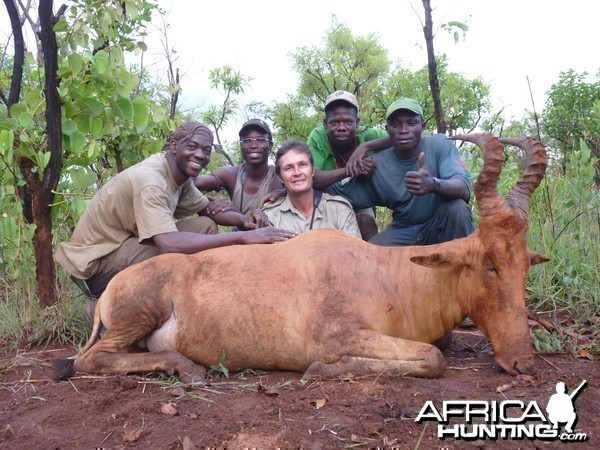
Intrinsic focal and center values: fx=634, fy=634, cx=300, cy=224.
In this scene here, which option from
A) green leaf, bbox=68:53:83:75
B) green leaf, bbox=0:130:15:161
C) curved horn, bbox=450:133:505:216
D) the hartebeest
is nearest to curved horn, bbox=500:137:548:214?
the hartebeest

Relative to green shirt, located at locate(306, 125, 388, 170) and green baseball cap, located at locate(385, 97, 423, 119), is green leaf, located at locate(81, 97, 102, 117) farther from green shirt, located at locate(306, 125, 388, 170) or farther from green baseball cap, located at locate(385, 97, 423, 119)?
green baseball cap, located at locate(385, 97, 423, 119)

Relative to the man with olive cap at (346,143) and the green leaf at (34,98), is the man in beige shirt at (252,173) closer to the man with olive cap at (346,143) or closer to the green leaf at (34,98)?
the man with olive cap at (346,143)

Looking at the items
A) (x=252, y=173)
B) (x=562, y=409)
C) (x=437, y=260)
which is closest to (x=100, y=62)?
(x=252, y=173)

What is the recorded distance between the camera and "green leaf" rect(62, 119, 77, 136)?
17.6ft

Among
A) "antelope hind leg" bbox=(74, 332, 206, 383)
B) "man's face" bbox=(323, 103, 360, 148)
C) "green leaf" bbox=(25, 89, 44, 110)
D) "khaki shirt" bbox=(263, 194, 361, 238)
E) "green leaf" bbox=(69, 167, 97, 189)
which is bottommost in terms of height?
"antelope hind leg" bbox=(74, 332, 206, 383)

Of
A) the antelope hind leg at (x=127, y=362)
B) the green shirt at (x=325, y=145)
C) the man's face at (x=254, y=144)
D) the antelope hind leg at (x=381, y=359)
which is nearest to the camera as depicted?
the antelope hind leg at (x=381, y=359)

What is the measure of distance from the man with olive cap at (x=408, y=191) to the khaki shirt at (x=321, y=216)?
1.50 feet

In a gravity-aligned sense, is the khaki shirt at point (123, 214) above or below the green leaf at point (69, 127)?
below

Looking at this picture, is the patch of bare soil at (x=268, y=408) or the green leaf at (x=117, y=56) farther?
the green leaf at (x=117, y=56)

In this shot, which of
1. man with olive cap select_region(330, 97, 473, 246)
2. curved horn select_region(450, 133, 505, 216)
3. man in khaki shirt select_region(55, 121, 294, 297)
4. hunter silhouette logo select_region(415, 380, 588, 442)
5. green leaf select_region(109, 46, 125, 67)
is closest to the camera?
hunter silhouette logo select_region(415, 380, 588, 442)

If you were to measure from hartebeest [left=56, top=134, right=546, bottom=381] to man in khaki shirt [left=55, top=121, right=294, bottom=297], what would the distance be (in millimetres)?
417

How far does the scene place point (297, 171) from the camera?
5.67 metres

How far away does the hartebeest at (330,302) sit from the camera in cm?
398

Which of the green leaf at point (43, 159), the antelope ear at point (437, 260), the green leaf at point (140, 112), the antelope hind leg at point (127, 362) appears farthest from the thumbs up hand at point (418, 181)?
the green leaf at point (43, 159)
